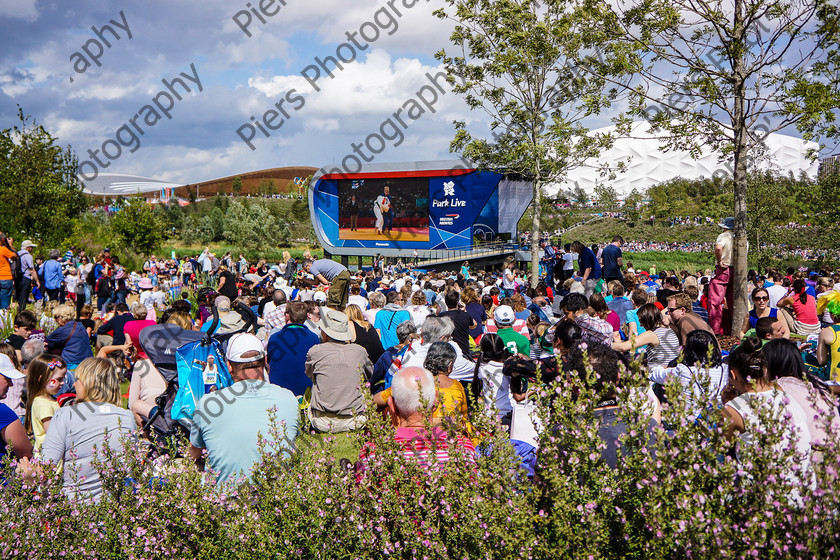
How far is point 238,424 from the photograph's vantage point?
393cm

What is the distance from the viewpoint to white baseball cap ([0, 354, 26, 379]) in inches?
215

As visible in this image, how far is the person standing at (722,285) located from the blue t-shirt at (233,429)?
25.9ft

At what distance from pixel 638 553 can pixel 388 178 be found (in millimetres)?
29368

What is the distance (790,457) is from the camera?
106 inches

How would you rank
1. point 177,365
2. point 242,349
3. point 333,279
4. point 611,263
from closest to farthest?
1. point 242,349
2. point 177,365
3. point 333,279
4. point 611,263

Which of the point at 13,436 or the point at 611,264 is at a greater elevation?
the point at 611,264

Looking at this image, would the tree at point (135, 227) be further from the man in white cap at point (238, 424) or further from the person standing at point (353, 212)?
the man in white cap at point (238, 424)

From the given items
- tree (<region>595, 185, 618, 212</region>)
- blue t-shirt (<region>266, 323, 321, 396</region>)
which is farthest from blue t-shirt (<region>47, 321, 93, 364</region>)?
tree (<region>595, 185, 618, 212</region>)

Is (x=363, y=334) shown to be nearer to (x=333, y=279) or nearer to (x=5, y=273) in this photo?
(x=333, y=279)

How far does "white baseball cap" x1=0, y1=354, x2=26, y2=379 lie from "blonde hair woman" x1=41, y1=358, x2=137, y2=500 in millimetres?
2023

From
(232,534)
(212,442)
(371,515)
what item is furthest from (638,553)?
(212,442)

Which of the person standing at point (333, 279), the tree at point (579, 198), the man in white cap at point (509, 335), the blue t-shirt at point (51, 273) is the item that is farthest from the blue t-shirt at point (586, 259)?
the tree at point (579, 198)

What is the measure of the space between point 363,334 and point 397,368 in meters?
0.97

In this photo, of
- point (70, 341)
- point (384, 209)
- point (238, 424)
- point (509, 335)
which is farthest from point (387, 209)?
point (238, 424)
